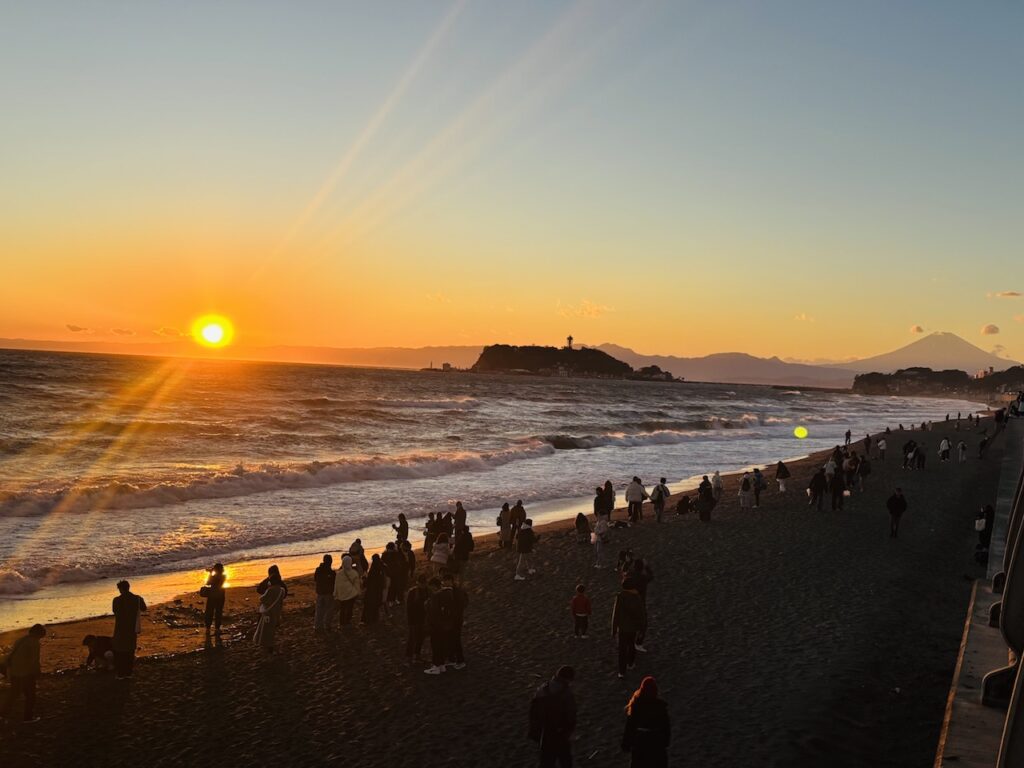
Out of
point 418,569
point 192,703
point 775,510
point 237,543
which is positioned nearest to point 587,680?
point 192,703

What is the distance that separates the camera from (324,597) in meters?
13.4

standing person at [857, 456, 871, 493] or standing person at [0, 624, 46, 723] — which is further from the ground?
standing person at [857, 456, 871, 493]

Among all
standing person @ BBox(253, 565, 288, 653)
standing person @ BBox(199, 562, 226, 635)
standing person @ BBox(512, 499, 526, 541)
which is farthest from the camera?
standing person @ BBox(512, 499, 526, 541)

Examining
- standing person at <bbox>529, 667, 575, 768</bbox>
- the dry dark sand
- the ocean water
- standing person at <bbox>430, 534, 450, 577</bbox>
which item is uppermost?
standing person at <bbox>529, 667, 575, 768</bbox>

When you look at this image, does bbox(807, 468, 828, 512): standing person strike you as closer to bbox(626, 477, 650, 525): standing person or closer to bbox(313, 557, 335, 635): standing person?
bbox(626, 477, 650, 525): standing person

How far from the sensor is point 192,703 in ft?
33.7

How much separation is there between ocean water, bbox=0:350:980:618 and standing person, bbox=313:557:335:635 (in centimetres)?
692

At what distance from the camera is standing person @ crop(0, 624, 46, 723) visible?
9.66 metres

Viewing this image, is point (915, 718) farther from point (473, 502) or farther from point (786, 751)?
point (473, 502)

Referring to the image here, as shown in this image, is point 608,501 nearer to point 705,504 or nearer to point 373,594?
point 705,504

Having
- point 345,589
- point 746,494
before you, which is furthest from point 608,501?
point 746,494

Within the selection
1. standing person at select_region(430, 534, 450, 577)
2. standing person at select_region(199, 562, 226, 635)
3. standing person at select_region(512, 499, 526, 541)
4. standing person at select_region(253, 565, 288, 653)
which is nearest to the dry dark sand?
standing person at select_region(253, 565, 288, 653)

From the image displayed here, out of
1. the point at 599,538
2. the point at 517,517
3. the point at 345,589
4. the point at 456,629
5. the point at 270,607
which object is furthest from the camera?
the point at 517,517

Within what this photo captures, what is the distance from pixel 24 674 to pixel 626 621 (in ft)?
26.1
